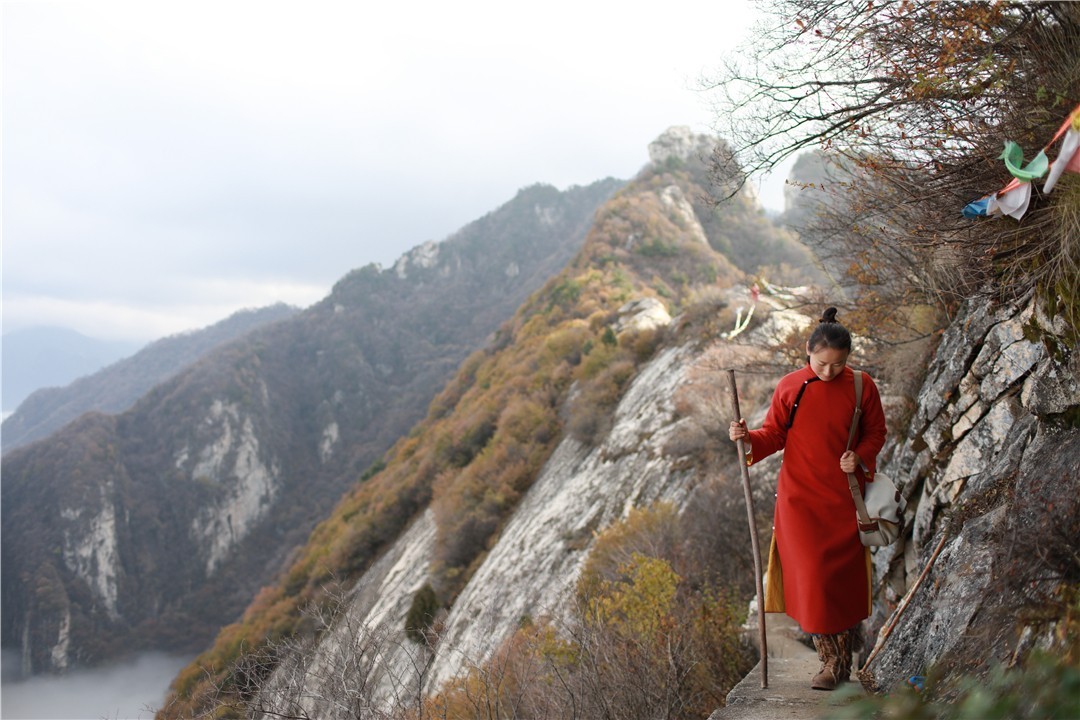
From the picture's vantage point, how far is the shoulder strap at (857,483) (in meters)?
3.16

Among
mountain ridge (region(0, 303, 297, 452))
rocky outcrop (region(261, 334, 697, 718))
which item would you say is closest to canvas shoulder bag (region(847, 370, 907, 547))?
rocky outcrop (region(261, 334, 697, 718))

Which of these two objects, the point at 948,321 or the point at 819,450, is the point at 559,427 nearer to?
the point at 948,321

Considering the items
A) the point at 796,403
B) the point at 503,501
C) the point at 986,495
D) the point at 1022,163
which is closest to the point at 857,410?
the point at 796,403

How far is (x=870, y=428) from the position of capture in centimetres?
325

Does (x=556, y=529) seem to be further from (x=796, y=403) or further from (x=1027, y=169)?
(x=1027, y=169)

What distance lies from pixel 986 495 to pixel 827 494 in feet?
2.86

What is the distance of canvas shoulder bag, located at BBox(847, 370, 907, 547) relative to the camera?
3.14m

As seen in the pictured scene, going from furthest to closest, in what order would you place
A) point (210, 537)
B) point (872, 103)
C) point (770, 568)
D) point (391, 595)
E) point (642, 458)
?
point (210, 537), point (391, 595), point (642, 458), point (872, 103), point (770, 568)

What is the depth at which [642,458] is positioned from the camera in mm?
12227

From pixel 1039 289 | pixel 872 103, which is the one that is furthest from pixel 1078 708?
pixel 872 103

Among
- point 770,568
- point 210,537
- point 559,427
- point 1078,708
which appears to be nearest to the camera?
point 1078,708

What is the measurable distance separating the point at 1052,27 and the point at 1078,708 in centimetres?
378

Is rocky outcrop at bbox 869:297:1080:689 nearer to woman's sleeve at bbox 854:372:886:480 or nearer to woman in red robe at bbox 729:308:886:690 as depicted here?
woman in red robe at bbox 729:308:886:690

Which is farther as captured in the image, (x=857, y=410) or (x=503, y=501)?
(x=503, y=501)
